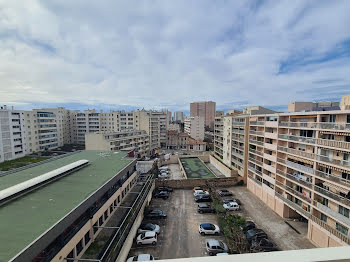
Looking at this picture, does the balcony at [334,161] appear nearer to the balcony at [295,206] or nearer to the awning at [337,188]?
the awning at [337,188]

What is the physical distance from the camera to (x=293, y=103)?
2608 centimetres

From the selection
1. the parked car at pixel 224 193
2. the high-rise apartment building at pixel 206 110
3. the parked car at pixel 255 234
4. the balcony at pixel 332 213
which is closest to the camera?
the balcony at pixel 332 213

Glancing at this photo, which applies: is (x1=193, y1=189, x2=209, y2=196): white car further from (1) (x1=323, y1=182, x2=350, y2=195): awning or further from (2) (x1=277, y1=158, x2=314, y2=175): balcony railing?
(1) (x1=323, y1=182, x2=350, y2=195): awning

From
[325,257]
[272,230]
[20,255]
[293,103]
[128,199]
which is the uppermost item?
[293,103]

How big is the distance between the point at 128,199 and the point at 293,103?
26.4 metres

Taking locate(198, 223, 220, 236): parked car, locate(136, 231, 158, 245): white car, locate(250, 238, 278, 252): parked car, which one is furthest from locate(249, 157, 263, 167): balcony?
locate(136, 231, 158, 245): white car

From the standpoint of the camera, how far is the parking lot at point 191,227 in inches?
671

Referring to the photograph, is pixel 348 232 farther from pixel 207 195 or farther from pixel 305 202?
pixel 207 195

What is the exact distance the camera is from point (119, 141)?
147 feet

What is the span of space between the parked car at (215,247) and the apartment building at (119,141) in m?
23.0

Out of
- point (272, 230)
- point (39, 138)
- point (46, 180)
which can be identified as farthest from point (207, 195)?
point (39, 138)

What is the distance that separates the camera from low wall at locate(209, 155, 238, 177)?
109 ft

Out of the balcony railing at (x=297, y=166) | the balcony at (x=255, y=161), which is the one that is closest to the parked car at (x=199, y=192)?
the balcony at (x=255, y=161)

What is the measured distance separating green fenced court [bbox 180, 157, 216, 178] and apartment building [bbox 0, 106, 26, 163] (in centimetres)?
4513
